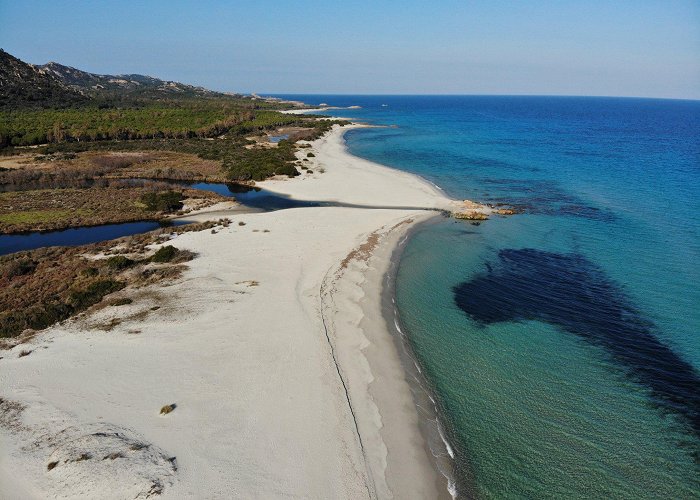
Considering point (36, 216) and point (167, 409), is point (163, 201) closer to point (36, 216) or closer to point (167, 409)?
point (36, 216)

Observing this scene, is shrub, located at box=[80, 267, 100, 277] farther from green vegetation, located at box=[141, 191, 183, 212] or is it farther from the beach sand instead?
green vegetation, located at box=[141, 191, 183, 212]

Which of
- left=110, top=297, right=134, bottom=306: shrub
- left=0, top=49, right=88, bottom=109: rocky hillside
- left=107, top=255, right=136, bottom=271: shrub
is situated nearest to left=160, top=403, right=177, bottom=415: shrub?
left=110, top=297, right=134, bottom=306: shrub

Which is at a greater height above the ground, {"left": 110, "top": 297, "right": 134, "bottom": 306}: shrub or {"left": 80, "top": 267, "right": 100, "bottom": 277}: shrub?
{"left": 80, "top": 267, "right": 100, "bottom": 277}: shrub

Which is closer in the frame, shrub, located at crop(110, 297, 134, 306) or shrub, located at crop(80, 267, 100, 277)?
shrub, located at crop(110, 297, 134, 306)

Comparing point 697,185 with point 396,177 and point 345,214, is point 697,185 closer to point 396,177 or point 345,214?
point 396,177

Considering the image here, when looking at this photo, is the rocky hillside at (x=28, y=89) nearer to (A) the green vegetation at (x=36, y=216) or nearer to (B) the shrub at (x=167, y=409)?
(A) the green vegetation at (x=36, y=216)

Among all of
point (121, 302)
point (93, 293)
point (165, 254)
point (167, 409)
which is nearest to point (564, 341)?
→ point (167, 409)
